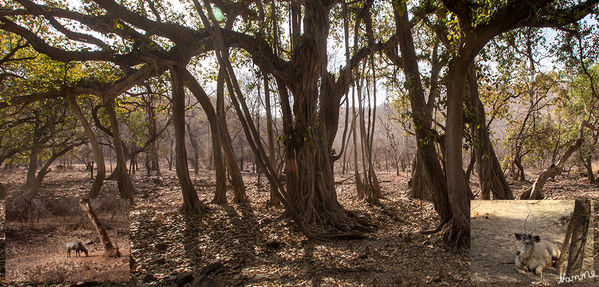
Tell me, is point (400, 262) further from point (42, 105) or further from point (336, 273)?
point (42, 105)

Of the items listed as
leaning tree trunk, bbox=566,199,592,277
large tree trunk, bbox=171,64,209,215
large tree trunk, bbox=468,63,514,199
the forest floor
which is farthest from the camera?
large tree trunk, bbox=171,64,209,215

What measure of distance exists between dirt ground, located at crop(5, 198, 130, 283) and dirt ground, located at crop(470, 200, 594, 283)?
2.93 m

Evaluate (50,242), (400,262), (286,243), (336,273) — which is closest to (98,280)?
(50,242)

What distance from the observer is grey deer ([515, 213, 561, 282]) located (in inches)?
94.3

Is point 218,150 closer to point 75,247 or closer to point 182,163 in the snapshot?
point 182,163

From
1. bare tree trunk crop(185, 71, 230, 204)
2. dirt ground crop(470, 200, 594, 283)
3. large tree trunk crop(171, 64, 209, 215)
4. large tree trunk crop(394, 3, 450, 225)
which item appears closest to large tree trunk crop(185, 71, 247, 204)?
bare tree trunk crop(185, 71, 230, 204)

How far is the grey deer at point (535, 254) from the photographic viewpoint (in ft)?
7.86

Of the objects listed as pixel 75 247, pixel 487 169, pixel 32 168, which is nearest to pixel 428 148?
pixel 487 169

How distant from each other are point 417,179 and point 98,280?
7.57 m

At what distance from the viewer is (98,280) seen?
262 centimetres

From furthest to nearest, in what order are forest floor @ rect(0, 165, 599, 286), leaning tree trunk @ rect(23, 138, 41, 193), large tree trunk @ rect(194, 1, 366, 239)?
leaning tree trunk @ rect(23, 138, 41, 193) → large tree trunk @ rect(194, 1, 366, 239) → forest floor @ rect(0, 165, 599, 286)

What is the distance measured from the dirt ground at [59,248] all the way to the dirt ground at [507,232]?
2.93 m

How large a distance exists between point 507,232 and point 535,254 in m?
0.36

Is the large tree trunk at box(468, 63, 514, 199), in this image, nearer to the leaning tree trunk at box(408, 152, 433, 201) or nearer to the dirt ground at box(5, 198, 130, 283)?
the leaning tree trunk at box(408, 152, 433, 201)
